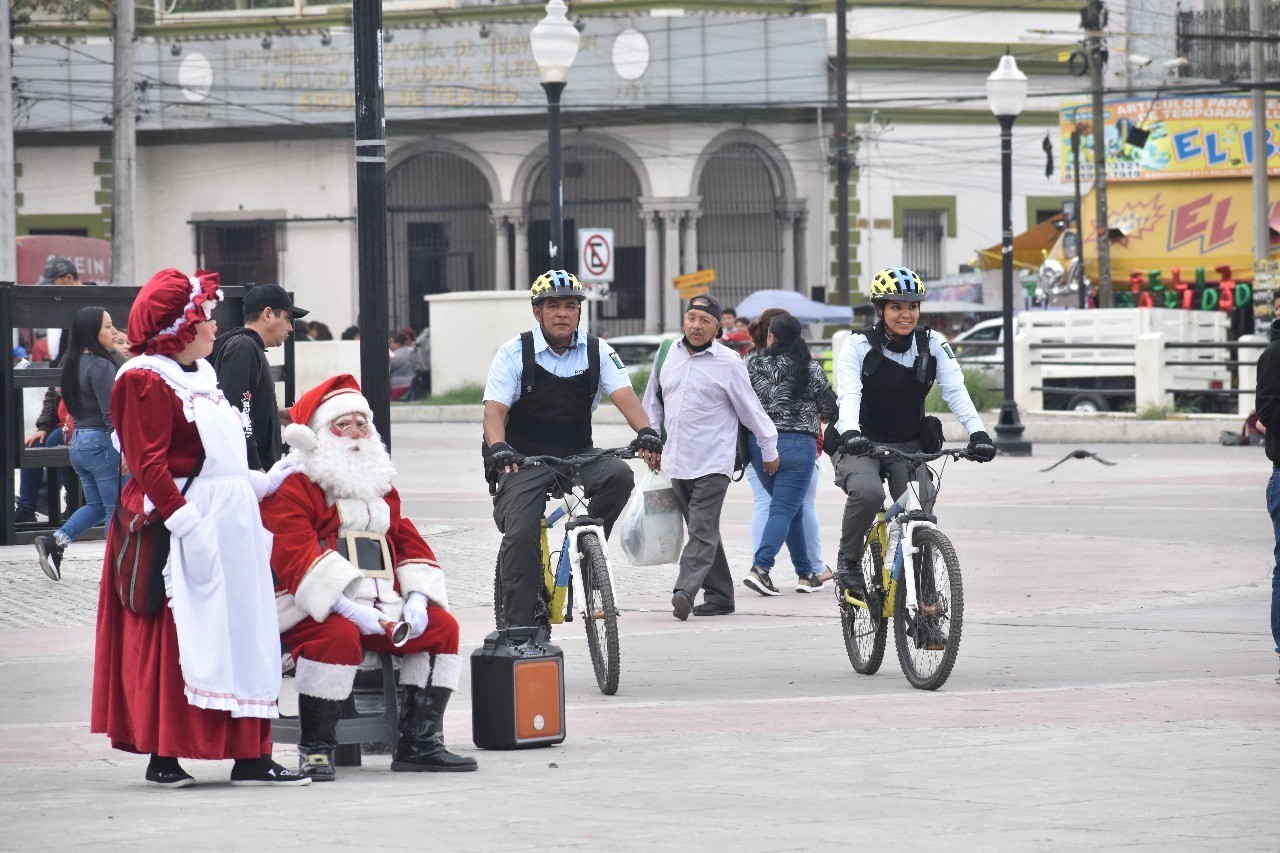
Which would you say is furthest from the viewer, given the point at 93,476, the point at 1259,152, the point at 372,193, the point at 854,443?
the point at 1259,152

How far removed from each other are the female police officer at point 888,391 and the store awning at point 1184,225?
1111 inches

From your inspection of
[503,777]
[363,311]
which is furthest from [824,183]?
[503,777]

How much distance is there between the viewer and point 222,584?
260 inches

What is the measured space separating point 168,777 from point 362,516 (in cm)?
102

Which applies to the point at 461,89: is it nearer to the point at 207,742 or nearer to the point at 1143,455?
the point at 1143,455

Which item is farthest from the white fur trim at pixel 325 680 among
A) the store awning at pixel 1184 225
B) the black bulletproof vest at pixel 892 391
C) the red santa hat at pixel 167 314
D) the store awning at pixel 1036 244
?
the store awning at pixel 1036 244

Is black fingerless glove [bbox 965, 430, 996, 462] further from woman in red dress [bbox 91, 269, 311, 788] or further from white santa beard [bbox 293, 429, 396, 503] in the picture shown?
woman in red dress [bbox 91, 269, 311, 788]

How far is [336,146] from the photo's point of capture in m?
44.8

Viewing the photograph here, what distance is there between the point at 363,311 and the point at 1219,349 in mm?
22605

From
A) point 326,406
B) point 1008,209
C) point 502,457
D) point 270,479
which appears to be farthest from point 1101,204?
point 270,479

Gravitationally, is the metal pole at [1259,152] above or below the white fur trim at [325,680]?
above

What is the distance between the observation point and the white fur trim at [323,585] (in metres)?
6.79

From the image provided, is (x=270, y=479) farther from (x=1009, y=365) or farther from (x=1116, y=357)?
(x=1116, y=357)

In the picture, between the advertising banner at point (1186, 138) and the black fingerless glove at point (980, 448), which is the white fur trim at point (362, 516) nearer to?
the black fingerless glove at point (980, 448)
